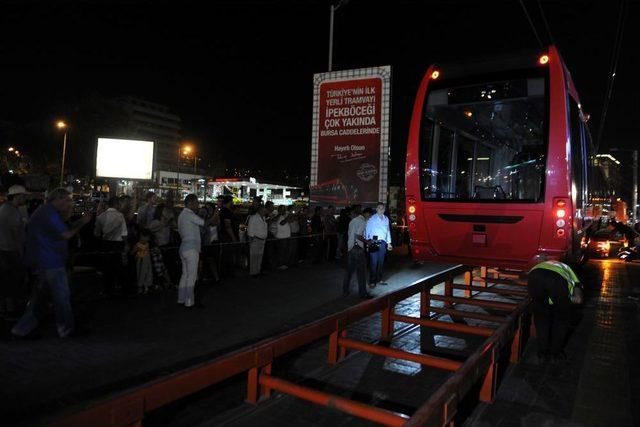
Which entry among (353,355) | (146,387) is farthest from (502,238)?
(146,387)

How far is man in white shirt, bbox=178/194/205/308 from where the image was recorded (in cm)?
779

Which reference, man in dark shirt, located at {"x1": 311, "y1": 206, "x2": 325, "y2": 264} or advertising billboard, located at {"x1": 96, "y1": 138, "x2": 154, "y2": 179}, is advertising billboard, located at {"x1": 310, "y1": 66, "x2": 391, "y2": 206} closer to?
man in dark shirt, located at {"x1": 311, "y1": 206, "x2": 325, "y2": 264}

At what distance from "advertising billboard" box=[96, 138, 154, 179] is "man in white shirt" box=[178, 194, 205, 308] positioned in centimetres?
730

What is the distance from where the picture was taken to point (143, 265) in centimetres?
888

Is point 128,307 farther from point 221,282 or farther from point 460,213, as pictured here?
point 460,213

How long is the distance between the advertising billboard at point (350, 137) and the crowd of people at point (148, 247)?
2.34 feet

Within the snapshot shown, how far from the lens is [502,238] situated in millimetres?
7281

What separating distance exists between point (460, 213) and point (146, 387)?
5.76m

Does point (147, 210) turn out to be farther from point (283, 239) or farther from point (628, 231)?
point (628, 231)

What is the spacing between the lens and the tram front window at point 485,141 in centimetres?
713

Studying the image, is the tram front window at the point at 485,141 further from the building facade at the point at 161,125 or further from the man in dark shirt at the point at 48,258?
the building facade at the point at 161,125

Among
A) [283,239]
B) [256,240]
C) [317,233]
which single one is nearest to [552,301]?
[256,240]

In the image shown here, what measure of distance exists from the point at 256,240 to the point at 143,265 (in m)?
2.89

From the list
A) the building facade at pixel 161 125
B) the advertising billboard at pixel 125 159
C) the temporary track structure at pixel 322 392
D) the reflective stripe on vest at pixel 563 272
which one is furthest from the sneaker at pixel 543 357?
the building facade at pixel 161 125
